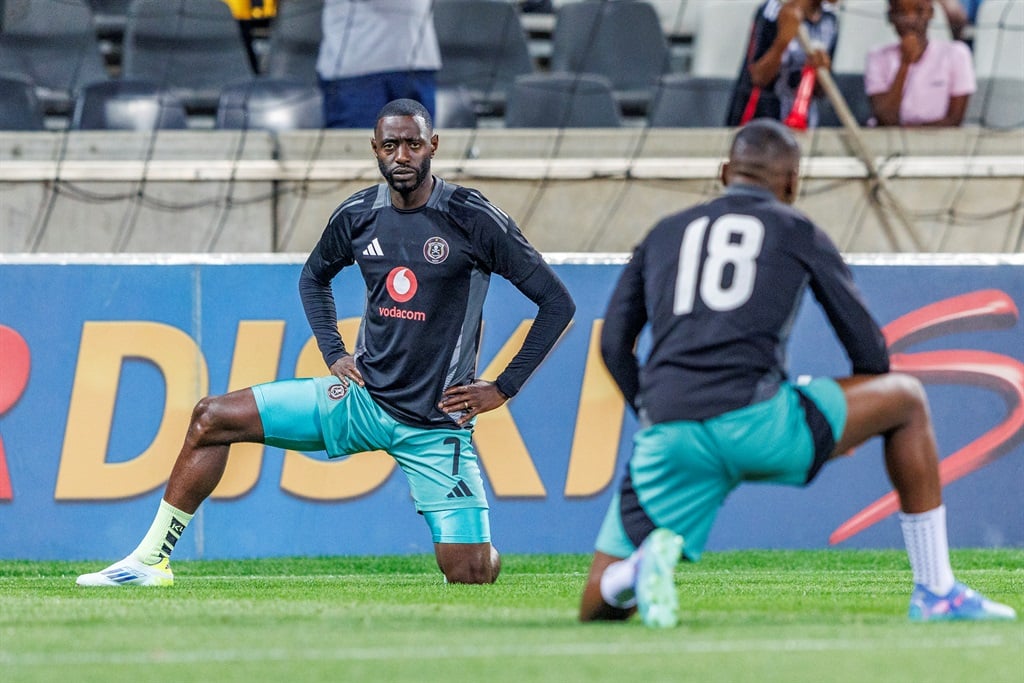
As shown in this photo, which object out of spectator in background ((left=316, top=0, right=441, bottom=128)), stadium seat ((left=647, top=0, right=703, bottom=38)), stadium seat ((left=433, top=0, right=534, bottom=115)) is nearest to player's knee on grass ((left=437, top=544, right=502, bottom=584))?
spectator in background ((left=316, top=0, right=441, bottom=128))

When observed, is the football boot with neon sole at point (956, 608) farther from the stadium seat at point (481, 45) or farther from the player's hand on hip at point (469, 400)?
the stadium seat at point (481, 45)

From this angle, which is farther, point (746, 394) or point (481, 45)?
point (481, 45)

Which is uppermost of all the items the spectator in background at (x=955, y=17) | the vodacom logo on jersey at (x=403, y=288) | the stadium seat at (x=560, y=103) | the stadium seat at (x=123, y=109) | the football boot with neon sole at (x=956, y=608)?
the spectator in background at (x=955, y=17)

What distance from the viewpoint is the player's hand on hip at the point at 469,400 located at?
6.84 meters

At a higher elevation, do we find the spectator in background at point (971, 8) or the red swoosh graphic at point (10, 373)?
the spectator in background at point (971, 8)

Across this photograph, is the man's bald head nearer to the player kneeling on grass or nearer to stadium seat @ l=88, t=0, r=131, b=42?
the player kneeling on grass

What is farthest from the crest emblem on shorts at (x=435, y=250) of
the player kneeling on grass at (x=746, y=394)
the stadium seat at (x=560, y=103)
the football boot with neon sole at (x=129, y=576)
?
the stadium seat at (x=560, y=103)

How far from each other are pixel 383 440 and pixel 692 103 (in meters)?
5.37

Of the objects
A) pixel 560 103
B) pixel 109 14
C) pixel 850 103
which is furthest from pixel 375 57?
pixel 850 103

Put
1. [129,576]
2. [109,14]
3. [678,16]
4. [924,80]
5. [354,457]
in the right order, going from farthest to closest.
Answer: [678,16] < [109,14] < [924,80] < [354,457] < [129,576]

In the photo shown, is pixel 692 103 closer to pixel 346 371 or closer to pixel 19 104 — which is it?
pixel 19 104

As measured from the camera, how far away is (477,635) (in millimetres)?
4758

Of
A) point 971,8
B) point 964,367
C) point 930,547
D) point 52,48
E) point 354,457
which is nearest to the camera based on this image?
point 930,547

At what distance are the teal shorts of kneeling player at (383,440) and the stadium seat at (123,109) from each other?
4566 mm
